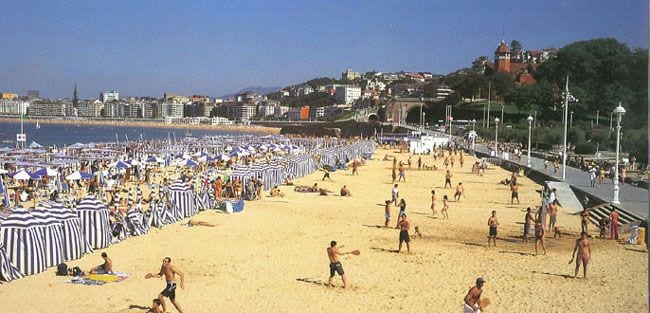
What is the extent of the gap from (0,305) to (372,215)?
39.5 ft

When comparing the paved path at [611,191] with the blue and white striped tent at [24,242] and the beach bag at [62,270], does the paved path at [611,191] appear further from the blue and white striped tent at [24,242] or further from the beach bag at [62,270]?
the blue and white striped tent at [24,242]

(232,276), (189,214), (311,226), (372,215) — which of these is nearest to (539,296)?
(232,276)

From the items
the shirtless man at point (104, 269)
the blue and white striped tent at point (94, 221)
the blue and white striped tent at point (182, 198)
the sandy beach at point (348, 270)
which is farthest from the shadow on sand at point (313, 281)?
the blue and white striped tent at point (182, 198)

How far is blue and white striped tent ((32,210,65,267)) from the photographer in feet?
40.7

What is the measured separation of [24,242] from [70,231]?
4.23 feet

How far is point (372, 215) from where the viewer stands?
20.0 meters

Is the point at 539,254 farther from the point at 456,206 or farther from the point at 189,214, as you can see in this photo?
the point at 189,214

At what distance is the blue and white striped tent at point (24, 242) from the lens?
1181 cm

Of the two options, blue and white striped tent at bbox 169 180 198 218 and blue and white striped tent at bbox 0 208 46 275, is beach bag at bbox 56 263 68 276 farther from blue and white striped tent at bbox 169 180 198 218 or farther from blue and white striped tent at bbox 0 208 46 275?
blue and white striped tent at bbox 169 180 198 218

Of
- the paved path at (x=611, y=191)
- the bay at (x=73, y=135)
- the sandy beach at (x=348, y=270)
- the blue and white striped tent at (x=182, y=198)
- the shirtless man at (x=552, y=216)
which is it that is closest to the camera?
the sandy beach at (x=348, y=270)

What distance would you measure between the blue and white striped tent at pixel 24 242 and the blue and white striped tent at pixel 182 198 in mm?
5838

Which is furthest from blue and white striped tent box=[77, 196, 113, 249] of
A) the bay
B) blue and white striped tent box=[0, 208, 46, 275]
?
the bay

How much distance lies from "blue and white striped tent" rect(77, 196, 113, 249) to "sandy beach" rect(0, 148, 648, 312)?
36cm

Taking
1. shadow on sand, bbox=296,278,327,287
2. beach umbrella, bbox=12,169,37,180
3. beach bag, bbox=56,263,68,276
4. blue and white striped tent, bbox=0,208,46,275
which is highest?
beach umbrella, bbox=12,169,37,180
